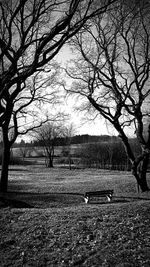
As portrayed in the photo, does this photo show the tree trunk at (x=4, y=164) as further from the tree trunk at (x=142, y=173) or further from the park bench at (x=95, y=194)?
the tree trunk at (x=142, y=173)

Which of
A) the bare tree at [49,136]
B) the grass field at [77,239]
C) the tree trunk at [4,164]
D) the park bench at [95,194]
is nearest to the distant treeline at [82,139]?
the bare tree at [49,136]

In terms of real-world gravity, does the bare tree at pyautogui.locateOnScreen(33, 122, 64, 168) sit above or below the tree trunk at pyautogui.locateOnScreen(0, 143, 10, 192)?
above

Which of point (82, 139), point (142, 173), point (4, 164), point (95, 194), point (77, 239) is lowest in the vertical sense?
point (95, 194)

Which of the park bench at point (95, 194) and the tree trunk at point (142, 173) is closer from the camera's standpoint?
the park bench at point (95, 194)

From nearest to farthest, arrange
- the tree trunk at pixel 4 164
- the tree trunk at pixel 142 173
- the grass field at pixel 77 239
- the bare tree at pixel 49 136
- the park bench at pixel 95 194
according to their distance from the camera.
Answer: the grass field at pixel 77 239
the park bench at pixel 95 194
the tree trunk at pixel 142 173
the tree trunk at pixel 4 164
the bare tree at pixel 49 136

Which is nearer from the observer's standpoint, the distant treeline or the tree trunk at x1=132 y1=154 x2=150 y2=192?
the tree trunk at x1=132 y1=154 x2=150 y2=192

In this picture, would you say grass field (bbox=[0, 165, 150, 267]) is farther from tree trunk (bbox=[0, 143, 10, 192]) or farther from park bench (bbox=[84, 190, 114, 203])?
tree trunk (bbox=[0, 143, 10, 192])

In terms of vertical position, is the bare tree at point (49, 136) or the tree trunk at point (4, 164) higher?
the bare tree at point (49, 136)

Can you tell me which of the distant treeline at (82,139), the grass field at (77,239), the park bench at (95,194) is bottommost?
the park bench at (95,194)

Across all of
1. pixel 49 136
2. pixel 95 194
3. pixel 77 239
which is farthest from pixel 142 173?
pixel 49 136

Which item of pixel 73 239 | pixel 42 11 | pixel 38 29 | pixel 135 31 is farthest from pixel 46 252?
pixel 135 31

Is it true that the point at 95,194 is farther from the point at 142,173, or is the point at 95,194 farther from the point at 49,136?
the point at 49,136

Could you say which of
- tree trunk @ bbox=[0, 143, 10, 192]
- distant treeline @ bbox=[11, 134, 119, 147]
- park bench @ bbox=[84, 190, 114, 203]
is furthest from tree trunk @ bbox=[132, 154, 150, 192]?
distant treeline @ bbox=[11, 134, 119, 147]

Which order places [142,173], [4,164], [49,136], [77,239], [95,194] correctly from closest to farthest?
[77,239] < [95,194] < [142,173] < [4,164] < [49,136]
